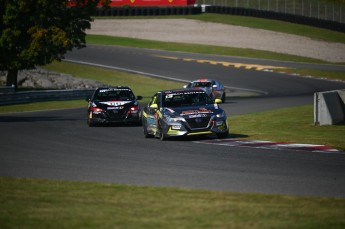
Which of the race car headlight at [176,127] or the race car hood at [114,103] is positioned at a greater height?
the race car headlight at [176,127]

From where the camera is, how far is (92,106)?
28.2m

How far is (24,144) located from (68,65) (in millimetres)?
38328

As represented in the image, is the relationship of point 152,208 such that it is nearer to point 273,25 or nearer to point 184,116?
point 184,116

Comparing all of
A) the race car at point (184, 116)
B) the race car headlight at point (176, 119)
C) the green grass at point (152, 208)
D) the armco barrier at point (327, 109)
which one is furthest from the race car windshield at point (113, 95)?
the green grass at point (152, 208)

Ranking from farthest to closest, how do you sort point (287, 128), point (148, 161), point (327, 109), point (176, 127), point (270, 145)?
1. point (327, 109)
2. point (287, 128)
3. point (176, 127)
4. point (270, 145)
5. point (148, 161)

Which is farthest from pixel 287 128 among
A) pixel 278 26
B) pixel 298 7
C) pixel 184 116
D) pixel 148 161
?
pixel 298 7

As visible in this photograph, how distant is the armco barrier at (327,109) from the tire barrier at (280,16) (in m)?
47.9

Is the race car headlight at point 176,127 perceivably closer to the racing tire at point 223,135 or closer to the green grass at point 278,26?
the racing tire at point 223,135

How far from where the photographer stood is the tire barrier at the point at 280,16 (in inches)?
2908

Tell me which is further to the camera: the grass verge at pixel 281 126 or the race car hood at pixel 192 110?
the race car hood at pixel 192 110

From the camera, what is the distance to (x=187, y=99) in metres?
23.2

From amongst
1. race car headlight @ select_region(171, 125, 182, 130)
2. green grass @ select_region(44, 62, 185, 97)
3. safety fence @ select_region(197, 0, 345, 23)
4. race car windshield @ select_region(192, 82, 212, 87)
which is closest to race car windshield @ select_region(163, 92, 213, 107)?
race car headlight @ select_region(171, 125, 182, 130)

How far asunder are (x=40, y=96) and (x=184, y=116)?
69.1 ft

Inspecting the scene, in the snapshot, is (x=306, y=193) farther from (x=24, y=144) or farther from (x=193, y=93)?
(x=193, y=93)
